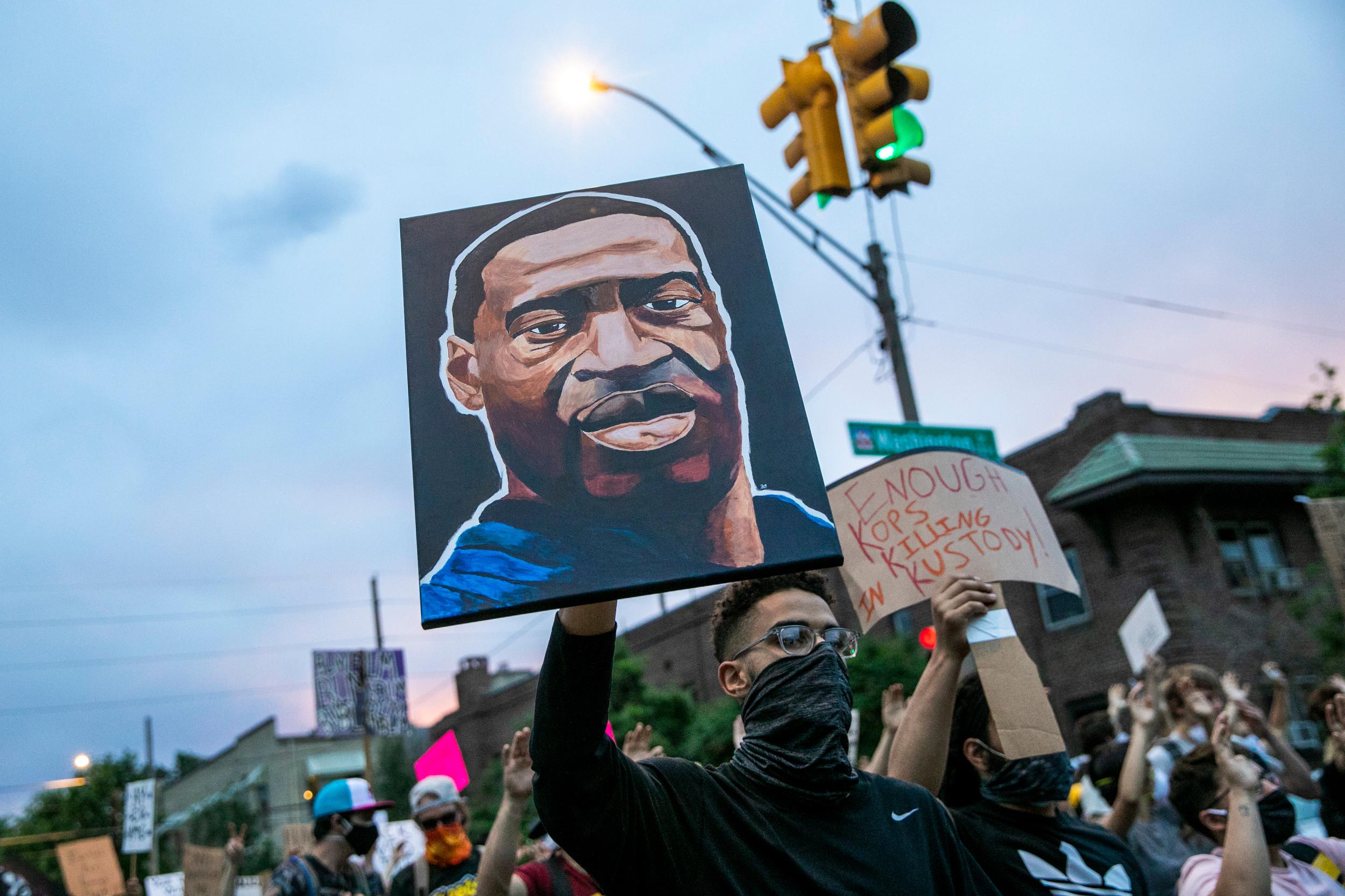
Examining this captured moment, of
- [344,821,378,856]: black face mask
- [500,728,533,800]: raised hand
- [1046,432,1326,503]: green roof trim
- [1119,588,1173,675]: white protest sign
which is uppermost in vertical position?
[1046,432,1326,503]: green roof trim

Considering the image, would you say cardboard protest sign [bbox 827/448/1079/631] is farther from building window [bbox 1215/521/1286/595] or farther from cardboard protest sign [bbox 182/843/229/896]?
building window [bbox 1215/521/1286/595]

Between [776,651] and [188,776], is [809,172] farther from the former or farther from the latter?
[188,776]

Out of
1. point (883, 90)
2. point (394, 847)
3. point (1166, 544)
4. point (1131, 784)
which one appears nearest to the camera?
point (1131, 784)

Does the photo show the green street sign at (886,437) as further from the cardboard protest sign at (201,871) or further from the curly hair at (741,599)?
the cardboard protest sign at (201,871)

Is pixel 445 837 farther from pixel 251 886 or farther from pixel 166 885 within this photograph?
pixel 251 886

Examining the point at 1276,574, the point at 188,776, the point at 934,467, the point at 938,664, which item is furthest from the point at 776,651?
the point at 188,776

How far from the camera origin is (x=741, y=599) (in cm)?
240

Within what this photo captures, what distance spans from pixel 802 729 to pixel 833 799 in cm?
14

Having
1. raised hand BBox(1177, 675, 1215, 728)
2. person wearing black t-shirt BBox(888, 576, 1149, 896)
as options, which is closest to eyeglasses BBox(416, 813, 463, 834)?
person wearing black t-shirt BBox(888, 576, 1149, 896)

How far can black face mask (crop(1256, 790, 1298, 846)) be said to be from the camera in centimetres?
375

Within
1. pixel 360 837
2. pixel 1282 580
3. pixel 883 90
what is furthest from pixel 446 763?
pixel 1282 580

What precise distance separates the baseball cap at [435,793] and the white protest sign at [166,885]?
11798mm

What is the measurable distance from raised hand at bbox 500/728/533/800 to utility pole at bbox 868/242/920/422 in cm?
613

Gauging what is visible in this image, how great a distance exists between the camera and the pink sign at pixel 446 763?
5242mm
